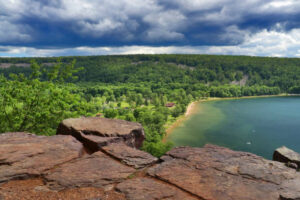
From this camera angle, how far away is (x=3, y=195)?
5.31 metres

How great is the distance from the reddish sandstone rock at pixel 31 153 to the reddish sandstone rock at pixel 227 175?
2.93 meters

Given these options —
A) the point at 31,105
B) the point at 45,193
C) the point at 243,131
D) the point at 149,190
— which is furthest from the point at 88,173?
the point at 243,131

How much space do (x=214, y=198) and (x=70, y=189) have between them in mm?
3553

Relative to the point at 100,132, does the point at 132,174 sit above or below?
below

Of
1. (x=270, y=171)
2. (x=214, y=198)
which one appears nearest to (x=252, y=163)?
(x=270, y=171)

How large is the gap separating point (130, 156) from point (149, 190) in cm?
204

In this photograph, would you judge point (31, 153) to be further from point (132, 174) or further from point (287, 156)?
point (287, 156)

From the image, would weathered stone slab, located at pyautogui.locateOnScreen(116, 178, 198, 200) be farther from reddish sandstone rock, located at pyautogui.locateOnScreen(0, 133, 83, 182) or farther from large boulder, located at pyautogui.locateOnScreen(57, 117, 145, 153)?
large boulder, located at pyautogui.locateOnScreen(57, 117, 145, 153)

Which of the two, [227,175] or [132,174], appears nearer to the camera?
[227,175]

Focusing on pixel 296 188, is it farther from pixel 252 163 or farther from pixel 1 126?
pixel 1 126

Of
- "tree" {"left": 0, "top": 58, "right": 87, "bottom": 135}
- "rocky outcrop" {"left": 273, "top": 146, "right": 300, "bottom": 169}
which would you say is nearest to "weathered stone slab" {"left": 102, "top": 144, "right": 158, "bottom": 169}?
"rocky outcrop" {"left": 273, "top": 146, "right": 300, "bottom": 169}

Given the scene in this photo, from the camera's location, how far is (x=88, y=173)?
21.2 ft

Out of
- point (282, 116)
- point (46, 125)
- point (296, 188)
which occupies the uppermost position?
point (296, 188)

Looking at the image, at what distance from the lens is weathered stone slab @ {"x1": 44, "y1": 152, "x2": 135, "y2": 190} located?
19.6 feet
